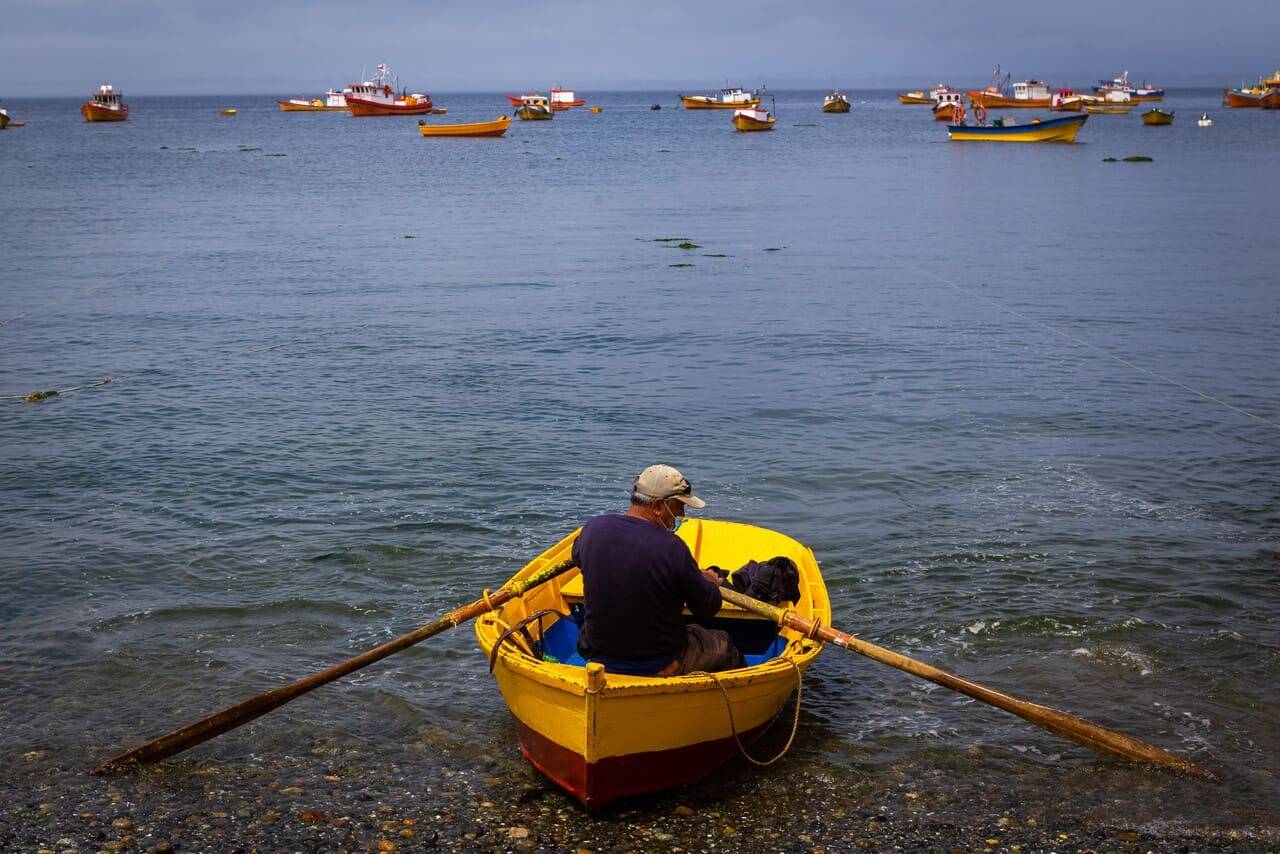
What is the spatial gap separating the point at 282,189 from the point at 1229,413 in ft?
152

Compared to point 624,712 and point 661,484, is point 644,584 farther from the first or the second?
point 624,712

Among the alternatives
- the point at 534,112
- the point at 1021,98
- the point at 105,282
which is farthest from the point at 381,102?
the point at 105,282

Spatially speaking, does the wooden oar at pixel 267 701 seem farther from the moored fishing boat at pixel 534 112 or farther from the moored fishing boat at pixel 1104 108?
the moored fishing boat at pixel 1104 108

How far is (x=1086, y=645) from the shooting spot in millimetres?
10094

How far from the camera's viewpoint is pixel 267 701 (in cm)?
813

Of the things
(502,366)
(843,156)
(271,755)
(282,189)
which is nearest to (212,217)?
(282,189)

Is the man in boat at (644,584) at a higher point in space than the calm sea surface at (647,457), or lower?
higher

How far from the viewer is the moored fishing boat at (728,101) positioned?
154000mm

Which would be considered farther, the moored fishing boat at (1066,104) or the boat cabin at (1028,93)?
the boat cabin at (1028,93)

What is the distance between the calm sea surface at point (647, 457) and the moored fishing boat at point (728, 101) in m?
117

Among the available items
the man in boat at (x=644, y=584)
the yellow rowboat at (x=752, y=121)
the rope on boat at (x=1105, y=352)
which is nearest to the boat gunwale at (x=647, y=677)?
the man in boat at (x=644, y=584)

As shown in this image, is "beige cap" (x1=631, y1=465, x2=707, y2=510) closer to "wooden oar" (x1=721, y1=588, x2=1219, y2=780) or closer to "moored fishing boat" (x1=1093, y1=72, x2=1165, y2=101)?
"wooden oar" (x1=721, y1=588, x2=1219, y2=780)

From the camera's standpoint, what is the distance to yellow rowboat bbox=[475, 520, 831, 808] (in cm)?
705

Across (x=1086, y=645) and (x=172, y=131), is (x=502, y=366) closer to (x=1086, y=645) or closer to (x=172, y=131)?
(x=1086, y=645)
